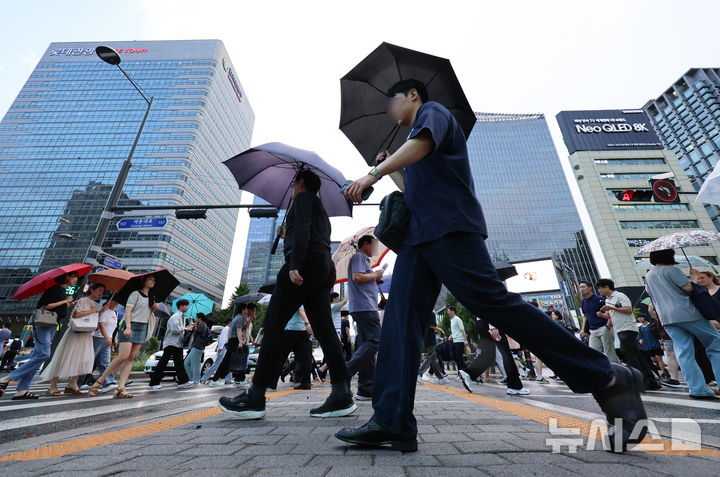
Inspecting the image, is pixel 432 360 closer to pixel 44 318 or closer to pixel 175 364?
pixel 175 364

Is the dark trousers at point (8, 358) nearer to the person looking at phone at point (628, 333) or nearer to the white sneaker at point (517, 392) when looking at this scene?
the white sneaker at point (517, 392)

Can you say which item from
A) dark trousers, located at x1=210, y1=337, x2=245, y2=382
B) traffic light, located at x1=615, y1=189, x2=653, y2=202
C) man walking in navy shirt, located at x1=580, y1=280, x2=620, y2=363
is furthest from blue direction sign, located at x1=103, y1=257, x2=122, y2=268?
traffic light, located at x1=615, y1=189, x2=653, y2=202

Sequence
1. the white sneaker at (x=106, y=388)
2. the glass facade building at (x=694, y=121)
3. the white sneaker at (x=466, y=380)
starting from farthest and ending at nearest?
the glass facade building at (x=694, y=121), the white sneaker at (x=106, y=388), the white sneaker at (x=466, y=380)

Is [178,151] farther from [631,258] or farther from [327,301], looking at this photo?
[631,258]

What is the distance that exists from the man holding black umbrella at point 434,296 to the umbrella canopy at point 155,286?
5.41 m

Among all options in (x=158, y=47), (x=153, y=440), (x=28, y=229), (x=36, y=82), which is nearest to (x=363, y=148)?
(x=153, y=440)

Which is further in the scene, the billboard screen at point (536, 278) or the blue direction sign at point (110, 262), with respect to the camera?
the billboard screen at point (536, 278)

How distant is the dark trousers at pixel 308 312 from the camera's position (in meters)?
2.42

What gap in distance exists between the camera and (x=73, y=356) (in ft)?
15.7

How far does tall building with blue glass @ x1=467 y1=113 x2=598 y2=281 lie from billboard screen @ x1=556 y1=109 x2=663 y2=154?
75.3ft

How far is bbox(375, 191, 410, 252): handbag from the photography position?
5.81ft

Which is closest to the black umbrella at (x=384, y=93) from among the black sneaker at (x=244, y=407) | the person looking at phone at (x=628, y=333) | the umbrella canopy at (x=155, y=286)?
the black sneaker at (x=244, y=407)

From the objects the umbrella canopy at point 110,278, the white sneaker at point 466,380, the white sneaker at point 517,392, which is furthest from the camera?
the umbrella canopy at point 110,278

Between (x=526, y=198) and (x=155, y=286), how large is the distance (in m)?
92.8
